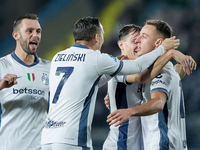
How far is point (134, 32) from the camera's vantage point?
364 centimetres

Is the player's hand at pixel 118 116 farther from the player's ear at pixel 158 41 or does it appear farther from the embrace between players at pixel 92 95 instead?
the player's ear at pixel 158 41

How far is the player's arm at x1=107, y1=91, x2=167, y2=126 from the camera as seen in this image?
244 centimetres

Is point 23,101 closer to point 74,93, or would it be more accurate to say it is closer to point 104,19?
point 74,93

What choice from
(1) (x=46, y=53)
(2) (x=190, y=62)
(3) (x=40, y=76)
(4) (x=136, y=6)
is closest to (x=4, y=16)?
(1) (x=46, y=53)

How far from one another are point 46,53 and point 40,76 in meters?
4.09

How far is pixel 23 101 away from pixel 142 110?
1.36 m

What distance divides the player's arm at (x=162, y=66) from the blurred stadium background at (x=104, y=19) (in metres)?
4.08

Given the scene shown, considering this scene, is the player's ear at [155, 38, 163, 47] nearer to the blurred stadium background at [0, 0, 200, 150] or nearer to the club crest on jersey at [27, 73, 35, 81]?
the club crest on jersey at [27, 73, 35, 81]

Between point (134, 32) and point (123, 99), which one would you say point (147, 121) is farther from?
point (134, 32)

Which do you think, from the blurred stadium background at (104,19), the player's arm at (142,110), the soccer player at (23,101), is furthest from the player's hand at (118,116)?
the blurred stadium background at (104,19)

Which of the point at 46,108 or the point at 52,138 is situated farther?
the point at 46,108

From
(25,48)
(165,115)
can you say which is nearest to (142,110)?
(165,115)

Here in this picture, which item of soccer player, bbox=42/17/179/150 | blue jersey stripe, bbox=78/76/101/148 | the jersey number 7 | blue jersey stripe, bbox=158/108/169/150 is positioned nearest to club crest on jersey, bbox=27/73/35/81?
soccer player, bbox=42/17/179/150

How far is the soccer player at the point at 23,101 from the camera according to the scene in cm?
332
